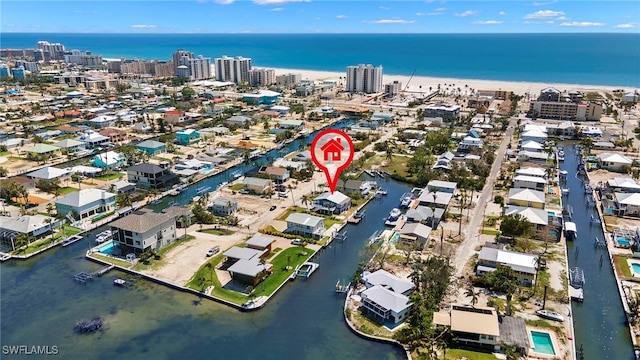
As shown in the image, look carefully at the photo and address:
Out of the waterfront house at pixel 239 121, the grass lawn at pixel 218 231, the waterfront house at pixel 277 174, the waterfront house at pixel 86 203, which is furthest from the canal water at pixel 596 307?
the waterfront house at pixel 239 121

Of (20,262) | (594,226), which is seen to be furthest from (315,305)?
(594,226)

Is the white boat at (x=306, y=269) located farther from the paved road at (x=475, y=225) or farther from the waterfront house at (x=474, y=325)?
the paved road at (x=475, y=225)

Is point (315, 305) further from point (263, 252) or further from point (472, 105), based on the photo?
point (472, 105)

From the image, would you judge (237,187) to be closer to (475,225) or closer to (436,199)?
(436,199)

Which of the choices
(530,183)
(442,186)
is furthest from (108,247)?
(530,183)

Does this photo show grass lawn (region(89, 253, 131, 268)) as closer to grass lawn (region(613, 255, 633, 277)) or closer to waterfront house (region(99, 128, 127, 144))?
grass lawn (region(613, 255, 633, 277))

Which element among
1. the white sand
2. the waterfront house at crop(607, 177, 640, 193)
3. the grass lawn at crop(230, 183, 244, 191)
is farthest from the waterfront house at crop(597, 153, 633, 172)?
the white sand
